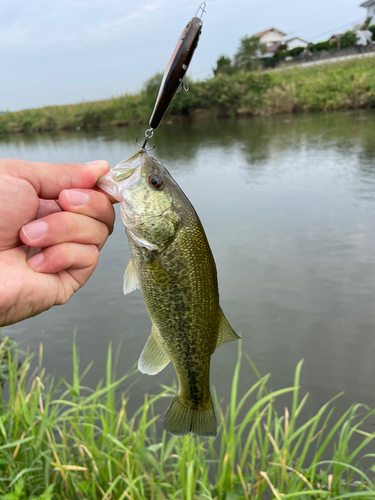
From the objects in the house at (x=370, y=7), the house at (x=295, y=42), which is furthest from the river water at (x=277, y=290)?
the house at (x=295, y=42)

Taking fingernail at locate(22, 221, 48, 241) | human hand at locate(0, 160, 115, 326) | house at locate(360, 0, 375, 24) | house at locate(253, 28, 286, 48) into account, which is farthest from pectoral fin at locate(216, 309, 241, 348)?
house at locate(253, 28, 286, 48)

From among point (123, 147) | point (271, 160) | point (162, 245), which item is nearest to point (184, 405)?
point (162, 245)

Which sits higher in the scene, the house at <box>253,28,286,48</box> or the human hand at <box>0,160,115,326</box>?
the house at <box>253,28,286,48</box>

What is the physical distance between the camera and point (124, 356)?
6953 mm

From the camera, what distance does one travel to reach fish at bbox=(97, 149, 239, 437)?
67.2 inches

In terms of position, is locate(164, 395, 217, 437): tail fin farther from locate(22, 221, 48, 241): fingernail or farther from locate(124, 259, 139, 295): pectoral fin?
locate(22, 221, 48, 241): fingernail

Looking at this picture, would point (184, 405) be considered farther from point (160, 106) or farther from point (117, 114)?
point (117, 114)

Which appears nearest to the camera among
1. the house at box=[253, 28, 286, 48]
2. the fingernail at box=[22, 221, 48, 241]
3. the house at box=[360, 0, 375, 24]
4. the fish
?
the fish

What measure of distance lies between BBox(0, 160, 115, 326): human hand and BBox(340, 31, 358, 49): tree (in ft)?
236

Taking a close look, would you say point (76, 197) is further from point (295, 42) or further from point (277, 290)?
point (295, 42)

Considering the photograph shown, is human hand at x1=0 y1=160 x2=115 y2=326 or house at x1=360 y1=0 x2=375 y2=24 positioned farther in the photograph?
house at x1=360 y1=0 x2=375 y2=24

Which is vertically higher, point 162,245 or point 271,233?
point 162,245

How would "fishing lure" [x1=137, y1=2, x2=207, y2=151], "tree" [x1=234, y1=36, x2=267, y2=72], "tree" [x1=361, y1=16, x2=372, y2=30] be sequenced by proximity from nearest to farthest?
"fishing lure" [x1=137, y1=2, x2=207, y2=151]
"tree" [x1=234, y1=36, x2=267, y2=72]
"tree" [x1=361, y1=16, x2=372, y2=30]

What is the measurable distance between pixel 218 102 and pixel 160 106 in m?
41.0
